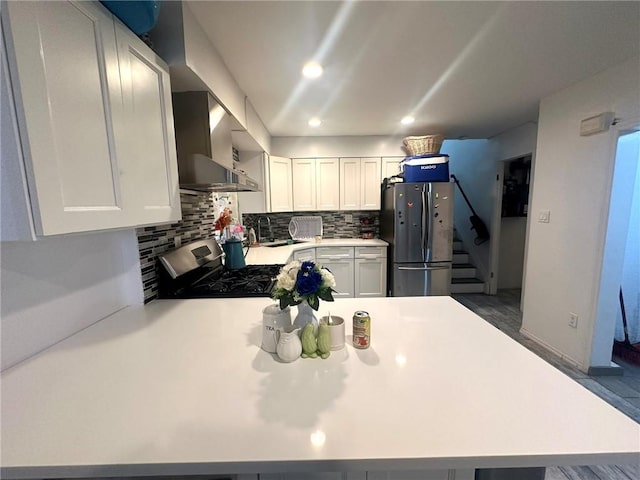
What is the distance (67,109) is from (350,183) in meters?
3.21

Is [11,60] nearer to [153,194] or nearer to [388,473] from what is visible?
[153,194]

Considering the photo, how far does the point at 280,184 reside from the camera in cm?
350

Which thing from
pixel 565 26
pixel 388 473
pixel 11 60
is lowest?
pixel 388 473

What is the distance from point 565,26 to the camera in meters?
1.43

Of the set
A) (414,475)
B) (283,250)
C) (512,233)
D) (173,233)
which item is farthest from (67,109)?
(512,233)

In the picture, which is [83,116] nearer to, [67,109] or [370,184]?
[67,109]

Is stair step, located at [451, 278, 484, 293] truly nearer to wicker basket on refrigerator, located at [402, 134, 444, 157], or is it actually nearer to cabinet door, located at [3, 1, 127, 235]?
wicker basket on refrigerator, located at [402, 134, 444, 157]

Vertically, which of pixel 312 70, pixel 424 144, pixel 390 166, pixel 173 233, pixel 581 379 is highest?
pixel 312 70

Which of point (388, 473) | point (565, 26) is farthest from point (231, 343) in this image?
point (565, 26)

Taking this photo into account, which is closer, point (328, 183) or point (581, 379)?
point (581, 379)

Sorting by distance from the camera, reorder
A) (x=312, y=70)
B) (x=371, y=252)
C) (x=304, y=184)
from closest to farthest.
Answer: (x=312, y=70) → (x=371, y=252) → (x=304, y=184)

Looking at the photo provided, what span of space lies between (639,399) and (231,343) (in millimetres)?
2869

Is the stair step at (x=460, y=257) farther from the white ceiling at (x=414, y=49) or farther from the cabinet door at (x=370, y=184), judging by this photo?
the white ceiling at (x=414, y=49)

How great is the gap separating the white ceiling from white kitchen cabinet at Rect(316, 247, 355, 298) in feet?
5.58
